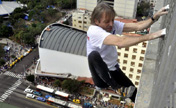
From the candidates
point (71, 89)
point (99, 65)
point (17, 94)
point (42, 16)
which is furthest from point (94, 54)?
point (42, 16)

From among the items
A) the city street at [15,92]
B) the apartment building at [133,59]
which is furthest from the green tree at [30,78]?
the apartment building at [133,59]

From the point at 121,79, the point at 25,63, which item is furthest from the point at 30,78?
the point at 121,79

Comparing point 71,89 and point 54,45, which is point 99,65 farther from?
point 54,45

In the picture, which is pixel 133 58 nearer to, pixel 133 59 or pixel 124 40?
pixel 133 59

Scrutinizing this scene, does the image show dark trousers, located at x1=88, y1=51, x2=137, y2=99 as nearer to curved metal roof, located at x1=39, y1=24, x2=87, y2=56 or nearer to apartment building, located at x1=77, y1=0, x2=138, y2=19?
curved metal roof, located at x1=39, y1=24, x2=87, y2=56

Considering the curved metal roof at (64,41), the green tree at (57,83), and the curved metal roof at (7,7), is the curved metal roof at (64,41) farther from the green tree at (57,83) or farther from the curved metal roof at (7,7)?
the curved metal roof at (7,7)

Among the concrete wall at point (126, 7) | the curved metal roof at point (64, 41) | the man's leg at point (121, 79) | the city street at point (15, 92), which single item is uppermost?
the man's leg at point (121, 79)
